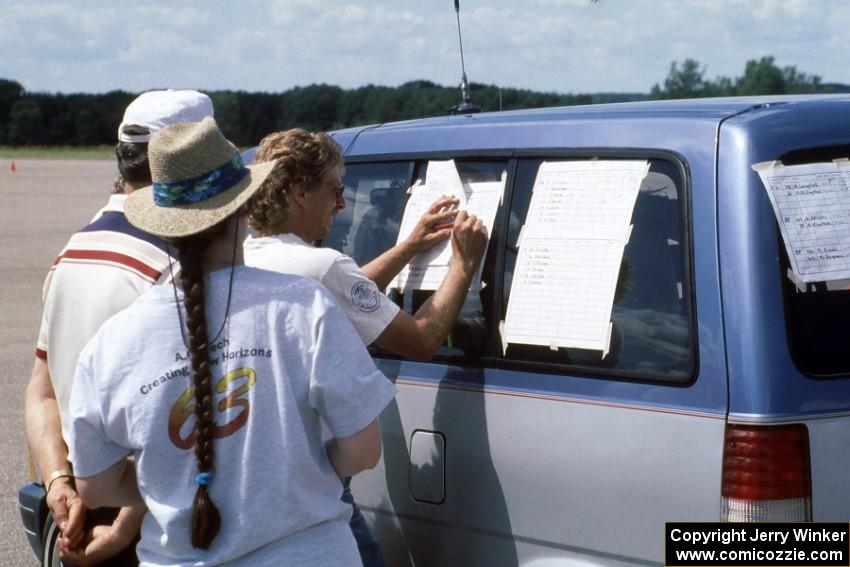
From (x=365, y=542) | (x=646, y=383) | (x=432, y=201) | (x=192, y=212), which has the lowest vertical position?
(x=365, y=542)

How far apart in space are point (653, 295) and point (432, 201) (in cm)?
80

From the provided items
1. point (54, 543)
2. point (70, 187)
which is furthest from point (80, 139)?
point (54, 543)

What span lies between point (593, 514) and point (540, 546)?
20cm

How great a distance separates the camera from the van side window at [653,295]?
2.70 metres

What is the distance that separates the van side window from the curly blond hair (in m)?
0.81

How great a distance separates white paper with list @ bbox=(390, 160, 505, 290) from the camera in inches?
124

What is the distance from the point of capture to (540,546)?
2898mm

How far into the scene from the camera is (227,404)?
2.24m

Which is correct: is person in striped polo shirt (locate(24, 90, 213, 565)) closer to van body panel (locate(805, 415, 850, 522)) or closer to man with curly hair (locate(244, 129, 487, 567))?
man with curly hair (locate(244, 129, 487, 567))

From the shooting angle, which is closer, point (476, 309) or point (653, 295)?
point (653, 295)

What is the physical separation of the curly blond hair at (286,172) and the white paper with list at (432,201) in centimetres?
35

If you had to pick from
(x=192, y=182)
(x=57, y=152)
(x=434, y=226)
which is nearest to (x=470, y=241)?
(x=434, y=226)

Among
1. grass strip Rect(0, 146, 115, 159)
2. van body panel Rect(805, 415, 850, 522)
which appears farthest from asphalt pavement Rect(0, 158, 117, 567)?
grass strip Rect(0, 146, 115, 159)

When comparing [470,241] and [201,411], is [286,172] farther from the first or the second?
[201,411]
